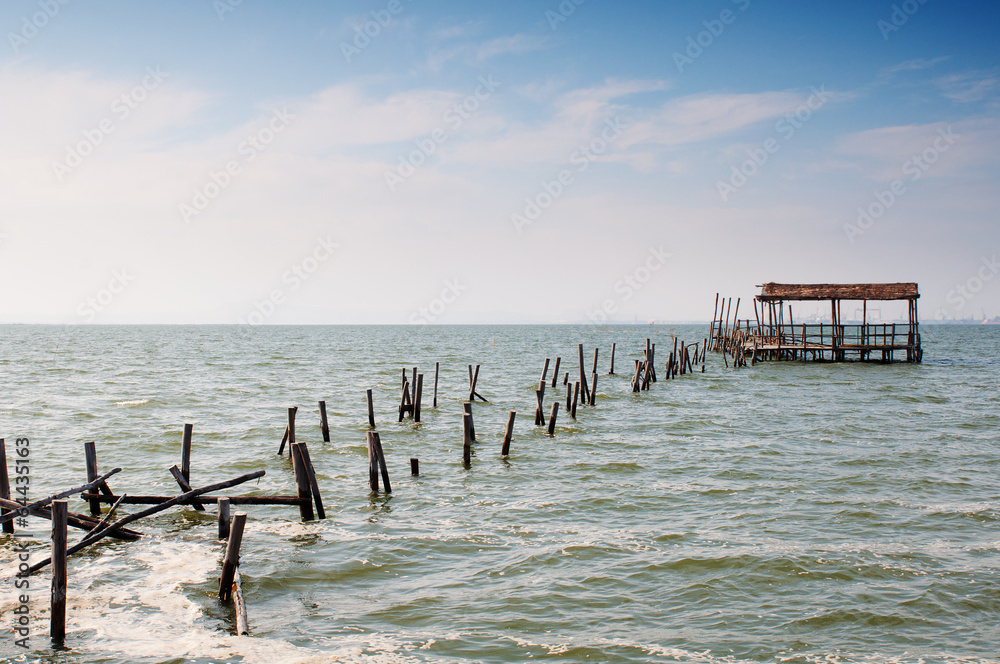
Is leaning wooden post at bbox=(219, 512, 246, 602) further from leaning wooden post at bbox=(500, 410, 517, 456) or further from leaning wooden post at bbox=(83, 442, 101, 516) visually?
leaning wooden post at bbox=(500, 410, 517, 456)

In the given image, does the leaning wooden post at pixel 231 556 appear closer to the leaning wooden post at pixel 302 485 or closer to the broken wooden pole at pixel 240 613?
the broken wooden pole at pixel 240 613

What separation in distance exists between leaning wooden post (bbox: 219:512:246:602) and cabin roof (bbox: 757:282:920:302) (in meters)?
40.7

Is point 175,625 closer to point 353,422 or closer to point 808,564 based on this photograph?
point 808,564

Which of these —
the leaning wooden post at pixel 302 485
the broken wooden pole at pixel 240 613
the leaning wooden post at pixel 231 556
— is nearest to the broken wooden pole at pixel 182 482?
the leaning wooden post at pixel 302 485

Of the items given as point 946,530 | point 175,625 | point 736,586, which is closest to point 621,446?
point 946,530

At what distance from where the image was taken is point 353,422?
72.9ft

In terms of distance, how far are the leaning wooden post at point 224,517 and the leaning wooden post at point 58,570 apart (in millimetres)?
2250

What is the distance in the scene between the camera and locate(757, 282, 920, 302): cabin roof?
42000 mm

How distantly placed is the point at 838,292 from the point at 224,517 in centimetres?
4167

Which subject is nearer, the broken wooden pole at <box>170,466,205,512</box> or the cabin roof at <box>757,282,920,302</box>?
the broken wooden pole at <box>170,466,205,512</box>

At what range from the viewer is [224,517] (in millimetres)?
9203

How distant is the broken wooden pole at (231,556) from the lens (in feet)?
23.8

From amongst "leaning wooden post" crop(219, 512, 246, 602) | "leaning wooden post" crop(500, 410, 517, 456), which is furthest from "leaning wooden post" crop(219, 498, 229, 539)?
"leaning wooden post" crop(500, 410, 517, 456)

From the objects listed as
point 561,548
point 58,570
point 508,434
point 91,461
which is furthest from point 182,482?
point 508,434
